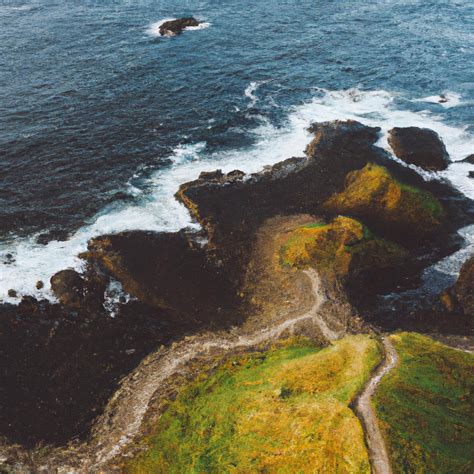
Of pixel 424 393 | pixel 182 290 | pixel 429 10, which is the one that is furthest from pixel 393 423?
pixel 429 10

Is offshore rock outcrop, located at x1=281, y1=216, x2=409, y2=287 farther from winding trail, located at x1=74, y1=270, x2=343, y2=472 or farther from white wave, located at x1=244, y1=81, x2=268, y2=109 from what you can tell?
white wave, located at x1=244, y1=81, x2=268, y2=109

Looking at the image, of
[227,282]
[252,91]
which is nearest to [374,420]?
[227,282]

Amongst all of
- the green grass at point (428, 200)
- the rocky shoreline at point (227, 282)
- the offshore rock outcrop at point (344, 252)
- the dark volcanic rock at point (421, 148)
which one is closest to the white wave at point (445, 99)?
the dark volcanic rock at point (421, 148)

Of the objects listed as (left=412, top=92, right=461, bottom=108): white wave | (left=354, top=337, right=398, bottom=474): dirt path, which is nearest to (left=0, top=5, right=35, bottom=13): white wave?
(left=412, top=92, right=461, bottom=108): white wave

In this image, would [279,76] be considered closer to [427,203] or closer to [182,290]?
[427,203]

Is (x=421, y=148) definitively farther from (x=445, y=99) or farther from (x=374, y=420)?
(x=374, y=420)
